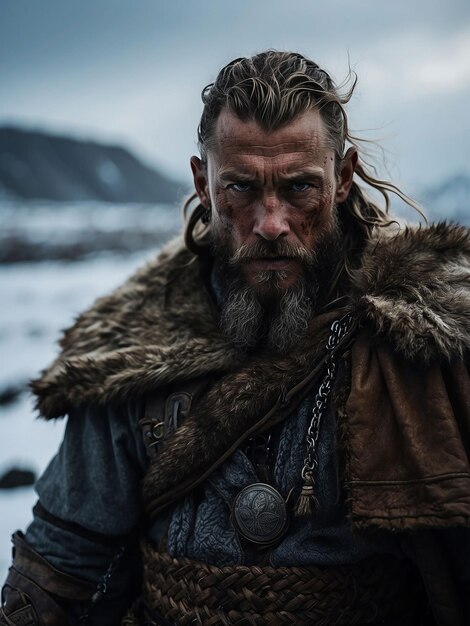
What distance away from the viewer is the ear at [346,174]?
2.03 metres

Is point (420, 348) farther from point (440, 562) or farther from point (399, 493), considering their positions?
point (440, 562)

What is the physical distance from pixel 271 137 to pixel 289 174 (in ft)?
0.39

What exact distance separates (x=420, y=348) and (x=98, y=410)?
1.07 meters

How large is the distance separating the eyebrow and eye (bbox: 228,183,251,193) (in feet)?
0.08

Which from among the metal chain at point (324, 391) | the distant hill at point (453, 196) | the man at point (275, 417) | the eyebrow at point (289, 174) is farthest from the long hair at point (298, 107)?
the distant hill at point (453, 196)

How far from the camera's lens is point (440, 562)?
165 cm

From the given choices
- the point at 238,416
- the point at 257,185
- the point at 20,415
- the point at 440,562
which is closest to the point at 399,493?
the point at 440,562

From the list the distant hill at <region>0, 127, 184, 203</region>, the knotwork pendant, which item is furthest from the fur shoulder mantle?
the distant hill at <region>0, 127, 184, 203</region>

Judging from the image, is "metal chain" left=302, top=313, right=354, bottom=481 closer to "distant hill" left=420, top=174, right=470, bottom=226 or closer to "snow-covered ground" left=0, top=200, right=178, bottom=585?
"snow-covered ground" left=0, top=200, right=178, bottom=585

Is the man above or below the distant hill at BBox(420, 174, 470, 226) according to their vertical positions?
below

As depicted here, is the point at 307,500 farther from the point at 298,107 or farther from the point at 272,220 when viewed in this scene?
the point at 298,107

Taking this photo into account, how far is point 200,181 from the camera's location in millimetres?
2154

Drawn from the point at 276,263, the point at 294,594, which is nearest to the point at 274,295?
the point at 276,263

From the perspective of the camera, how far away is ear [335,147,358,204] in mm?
2025
